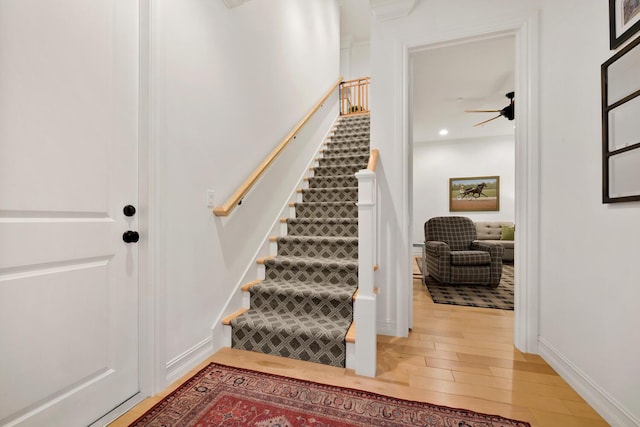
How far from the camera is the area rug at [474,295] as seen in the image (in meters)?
3.03

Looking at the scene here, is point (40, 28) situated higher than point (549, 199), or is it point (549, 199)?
point (40, 28)

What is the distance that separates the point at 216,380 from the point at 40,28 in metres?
1.80

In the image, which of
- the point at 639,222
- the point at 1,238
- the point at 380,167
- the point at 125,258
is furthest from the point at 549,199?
the point at 1,238

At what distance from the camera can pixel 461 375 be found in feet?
5.32

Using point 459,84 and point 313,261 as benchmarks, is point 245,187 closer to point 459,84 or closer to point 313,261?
point 313,261

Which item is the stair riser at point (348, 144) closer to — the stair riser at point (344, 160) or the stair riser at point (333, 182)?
the stair riser at point (344, 160)

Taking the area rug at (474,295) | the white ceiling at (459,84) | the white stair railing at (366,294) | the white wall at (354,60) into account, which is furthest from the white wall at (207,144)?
the white wall at (354,60)

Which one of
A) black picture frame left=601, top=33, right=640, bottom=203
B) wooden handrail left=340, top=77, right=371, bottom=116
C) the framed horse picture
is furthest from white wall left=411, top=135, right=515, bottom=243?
black picture frame left=601, top=33, right=640, bottom=203

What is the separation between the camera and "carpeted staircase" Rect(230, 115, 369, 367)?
1.77 meters

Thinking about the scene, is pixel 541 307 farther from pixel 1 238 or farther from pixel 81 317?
pixel 1 238

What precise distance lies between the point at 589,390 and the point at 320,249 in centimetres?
186

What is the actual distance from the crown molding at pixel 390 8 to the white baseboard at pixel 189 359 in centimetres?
276

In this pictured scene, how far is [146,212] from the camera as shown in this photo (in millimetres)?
1417

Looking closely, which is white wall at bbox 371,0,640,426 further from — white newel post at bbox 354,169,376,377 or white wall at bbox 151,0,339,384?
white wall at bbox 151,0,339,384
